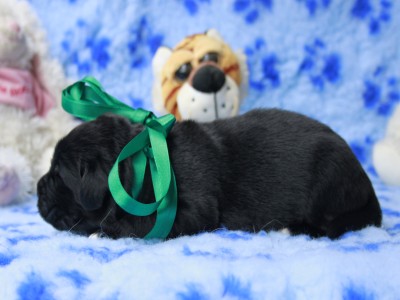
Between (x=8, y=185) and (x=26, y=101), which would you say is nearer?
(x=8, y=185)

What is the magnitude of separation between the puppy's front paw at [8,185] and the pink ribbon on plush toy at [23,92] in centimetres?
49

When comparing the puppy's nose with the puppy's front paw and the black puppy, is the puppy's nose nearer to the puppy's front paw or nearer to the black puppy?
the black puppy

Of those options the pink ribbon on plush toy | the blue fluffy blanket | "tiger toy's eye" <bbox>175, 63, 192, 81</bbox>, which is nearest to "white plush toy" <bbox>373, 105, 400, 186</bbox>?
the blue fluffy blanket

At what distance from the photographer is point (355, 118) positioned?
13.0ft

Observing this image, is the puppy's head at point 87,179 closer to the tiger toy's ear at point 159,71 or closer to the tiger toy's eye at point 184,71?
the tiger toy's eye at point 184,71

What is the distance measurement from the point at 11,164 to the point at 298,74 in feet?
7.14

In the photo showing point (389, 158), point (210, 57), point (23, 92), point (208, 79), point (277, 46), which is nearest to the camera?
point (208, 79)

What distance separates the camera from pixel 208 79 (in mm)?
2850

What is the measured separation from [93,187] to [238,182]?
0.56 meters

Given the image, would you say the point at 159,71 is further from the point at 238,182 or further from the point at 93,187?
the point at 93,187

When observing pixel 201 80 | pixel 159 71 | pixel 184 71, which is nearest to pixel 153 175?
pixel 201 80

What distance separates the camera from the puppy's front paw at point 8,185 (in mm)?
2676

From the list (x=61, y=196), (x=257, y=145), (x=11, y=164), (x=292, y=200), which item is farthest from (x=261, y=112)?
(x=11, y=164)

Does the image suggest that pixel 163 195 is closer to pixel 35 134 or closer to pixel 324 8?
pixel 35 134
